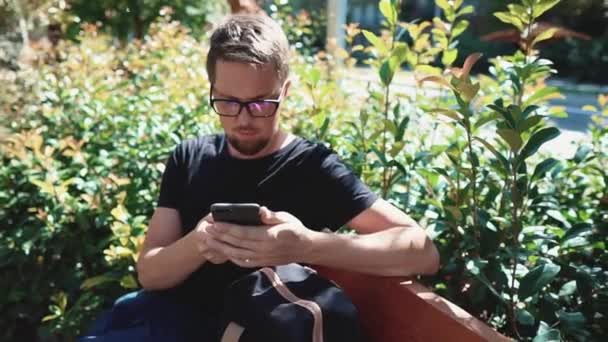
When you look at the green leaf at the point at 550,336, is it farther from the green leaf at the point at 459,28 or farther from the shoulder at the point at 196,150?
the green leaf at the point at 459,28

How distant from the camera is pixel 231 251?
60.9 inches

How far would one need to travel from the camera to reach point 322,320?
1498 millimetres

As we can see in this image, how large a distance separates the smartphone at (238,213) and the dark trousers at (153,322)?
1.33 ft

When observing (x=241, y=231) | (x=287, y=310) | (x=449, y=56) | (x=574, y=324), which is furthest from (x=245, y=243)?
(x=449, y=56)

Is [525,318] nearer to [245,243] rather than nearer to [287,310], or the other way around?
[287,310]

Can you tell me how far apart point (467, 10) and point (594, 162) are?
2.44ft

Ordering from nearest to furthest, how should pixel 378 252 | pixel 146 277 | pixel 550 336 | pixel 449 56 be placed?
1. pixel 550 336
2. pixel 378 252
3. pixel 146 277
4. pixel 449 56

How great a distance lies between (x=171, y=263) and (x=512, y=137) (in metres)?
0.95

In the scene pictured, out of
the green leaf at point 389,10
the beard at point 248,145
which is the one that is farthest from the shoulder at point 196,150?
the green leaf at point 389,10

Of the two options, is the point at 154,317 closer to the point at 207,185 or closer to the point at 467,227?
the point at 207,185

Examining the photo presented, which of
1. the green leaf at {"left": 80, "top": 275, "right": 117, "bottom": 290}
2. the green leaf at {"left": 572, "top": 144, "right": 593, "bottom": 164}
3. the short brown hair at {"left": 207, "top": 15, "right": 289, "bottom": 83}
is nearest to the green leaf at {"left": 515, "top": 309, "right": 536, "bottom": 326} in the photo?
the green leaf at {"left": 572, "top": 144, "right": 593, "bottom": 164}

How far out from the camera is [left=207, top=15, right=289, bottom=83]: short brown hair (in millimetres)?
1752

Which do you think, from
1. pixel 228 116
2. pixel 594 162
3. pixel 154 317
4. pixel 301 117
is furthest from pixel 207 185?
pixel 594 162

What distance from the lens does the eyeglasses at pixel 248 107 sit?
1771 mm
